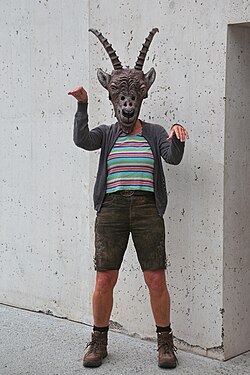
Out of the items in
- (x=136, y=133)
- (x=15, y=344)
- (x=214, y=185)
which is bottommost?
(x=15, y=344)

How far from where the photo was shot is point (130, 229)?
4.58 meters

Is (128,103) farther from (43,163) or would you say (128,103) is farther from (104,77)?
(43,163)

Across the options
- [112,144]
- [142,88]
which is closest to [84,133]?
[112,144]

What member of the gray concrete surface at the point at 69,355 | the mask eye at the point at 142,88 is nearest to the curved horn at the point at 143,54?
the mask eye at the point at 142,88

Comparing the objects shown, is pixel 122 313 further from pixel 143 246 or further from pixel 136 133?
pixel 136 133

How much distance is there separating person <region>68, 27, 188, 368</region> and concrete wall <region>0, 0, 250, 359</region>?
0.25 m

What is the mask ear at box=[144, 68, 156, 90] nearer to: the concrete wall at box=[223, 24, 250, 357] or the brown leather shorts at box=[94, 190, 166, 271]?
the concrete wall at box=[223, 24, 250, 357]

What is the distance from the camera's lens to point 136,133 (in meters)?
4.56

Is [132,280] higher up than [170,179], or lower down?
lower down

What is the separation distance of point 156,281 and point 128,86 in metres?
1.17

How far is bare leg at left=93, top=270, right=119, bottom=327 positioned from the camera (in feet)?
15.1

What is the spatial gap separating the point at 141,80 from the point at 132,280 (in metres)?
1.40

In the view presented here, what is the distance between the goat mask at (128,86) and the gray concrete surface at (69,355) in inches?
56.4

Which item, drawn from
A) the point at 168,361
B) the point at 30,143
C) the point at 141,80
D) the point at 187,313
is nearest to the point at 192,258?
the point at 187,313
